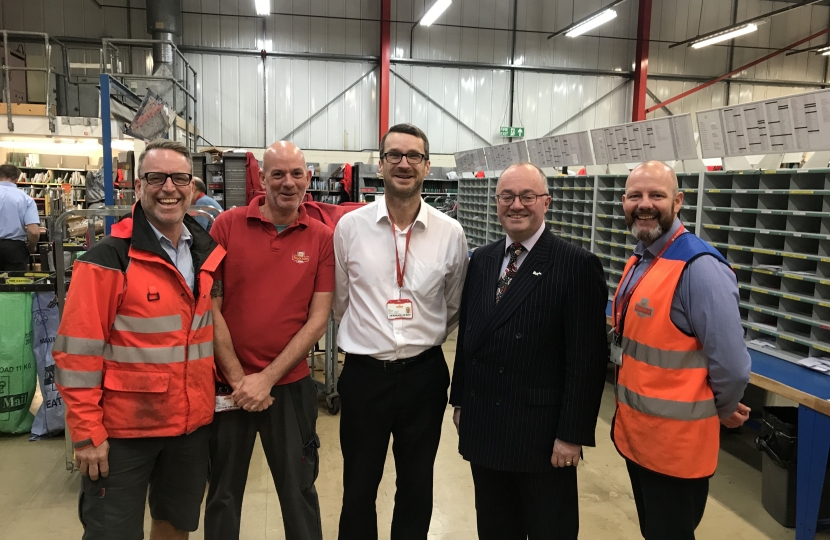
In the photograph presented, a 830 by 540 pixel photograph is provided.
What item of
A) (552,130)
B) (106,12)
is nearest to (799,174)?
(552,130)

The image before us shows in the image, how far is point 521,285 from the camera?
70.7 inches

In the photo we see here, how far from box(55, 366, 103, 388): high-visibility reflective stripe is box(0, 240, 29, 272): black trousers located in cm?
502

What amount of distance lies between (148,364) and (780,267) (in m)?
3.42

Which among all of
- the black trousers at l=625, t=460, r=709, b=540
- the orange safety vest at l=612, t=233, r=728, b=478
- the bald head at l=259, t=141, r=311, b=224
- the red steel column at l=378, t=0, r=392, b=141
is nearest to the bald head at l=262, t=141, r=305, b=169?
the bald head at l=259, t=141, r=311, b=224

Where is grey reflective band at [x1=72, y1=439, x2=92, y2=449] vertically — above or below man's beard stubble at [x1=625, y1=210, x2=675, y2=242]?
below

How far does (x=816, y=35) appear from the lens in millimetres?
11820

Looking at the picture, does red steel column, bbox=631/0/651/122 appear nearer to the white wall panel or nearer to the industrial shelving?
the white wall panel

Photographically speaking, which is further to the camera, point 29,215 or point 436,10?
point 436,10

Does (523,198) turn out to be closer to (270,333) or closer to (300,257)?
(300,257)

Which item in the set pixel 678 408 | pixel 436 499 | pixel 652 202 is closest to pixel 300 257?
pixel 652 202

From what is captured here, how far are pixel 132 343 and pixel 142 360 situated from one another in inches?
2.4

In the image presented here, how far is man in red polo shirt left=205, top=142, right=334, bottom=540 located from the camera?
6.54 ft

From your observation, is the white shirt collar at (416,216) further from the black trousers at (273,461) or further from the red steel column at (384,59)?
the red steel column at (384,59)

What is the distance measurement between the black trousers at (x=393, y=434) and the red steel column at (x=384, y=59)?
10.3 meters
